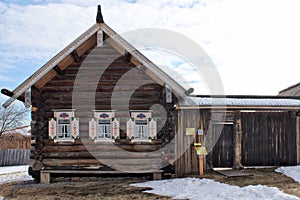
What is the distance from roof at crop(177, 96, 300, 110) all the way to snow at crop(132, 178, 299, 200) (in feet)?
10.3

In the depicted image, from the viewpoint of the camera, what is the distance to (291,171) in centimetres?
1128

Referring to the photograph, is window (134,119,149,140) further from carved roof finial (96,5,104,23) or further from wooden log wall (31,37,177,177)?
carved roof finial (96,5,104,23)

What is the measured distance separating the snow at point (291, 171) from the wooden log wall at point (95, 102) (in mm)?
4802

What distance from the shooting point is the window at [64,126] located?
35.7 feet

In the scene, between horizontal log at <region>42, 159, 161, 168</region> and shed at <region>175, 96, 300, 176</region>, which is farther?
shed at <region>175, 96, 300, 176</region>

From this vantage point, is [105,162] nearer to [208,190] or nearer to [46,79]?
[46,79]

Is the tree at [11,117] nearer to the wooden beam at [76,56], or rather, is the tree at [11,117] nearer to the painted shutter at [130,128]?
the wooden beam at [76,56]

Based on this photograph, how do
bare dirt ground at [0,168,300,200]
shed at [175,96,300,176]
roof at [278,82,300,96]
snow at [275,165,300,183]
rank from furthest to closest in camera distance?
roof at [278,82,300,96]
shed at [175,96,300,176]
snow at [275,165,300,183]
bare dirt ground at [0,168,300,200]

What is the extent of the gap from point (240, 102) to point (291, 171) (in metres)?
3.43

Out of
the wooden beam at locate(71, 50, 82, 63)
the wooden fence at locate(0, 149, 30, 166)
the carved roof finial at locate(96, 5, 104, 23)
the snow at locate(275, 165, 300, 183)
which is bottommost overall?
the wooden fence at locate(0, 149, 30, 166)

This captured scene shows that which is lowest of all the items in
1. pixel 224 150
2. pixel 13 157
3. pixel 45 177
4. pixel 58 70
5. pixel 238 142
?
pixel 13 157

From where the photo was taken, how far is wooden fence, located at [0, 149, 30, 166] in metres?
19.7

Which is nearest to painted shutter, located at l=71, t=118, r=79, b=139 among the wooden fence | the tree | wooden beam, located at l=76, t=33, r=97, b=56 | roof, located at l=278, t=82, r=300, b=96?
wooden beam, located at l=76, t=33, r=97, b=56

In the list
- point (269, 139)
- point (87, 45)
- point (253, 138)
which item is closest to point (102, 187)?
point (87, 45)
